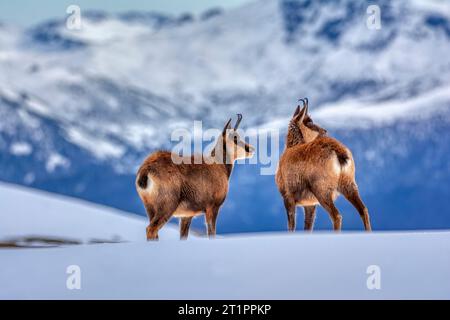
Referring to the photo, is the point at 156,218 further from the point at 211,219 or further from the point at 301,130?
the point at 301,130

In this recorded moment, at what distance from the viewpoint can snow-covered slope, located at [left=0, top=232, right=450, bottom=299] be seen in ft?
18.7

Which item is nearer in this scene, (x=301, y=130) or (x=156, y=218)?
(x=156, y=218)

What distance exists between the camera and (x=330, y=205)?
7.77 m

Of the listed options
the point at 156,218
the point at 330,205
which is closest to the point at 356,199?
the point at 330,205

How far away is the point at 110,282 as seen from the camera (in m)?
6.08

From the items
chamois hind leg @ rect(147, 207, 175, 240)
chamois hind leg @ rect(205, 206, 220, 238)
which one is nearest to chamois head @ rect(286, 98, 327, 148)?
chamois hind leg @ rect(205, 206, 220, 238)

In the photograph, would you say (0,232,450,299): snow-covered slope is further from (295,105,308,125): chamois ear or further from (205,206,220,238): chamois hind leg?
(295,105,308,125): chamois ear

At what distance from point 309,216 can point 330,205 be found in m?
0.67

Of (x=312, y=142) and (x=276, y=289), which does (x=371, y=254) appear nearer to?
(x=276, y=289)

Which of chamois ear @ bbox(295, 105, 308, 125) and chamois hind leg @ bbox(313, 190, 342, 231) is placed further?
chamois ear @ bbox(295, 105, 308, 125)

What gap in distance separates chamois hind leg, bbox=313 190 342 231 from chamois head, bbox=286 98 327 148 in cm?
101

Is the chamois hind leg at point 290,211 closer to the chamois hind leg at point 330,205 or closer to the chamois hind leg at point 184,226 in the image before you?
the chamois hind leg at point 330,205

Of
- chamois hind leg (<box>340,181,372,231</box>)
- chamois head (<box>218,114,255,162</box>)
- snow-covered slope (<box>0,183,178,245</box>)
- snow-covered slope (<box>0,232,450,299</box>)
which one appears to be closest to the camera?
snow-covered slope (<box>0,232,450,299</box>)

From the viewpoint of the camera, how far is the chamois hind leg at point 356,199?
7.68 m
